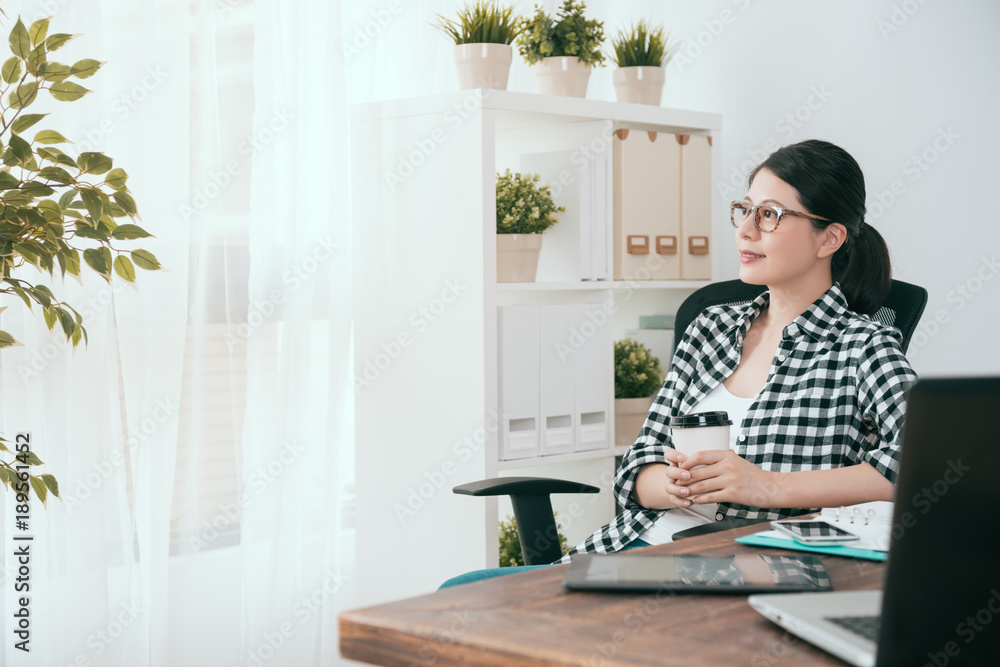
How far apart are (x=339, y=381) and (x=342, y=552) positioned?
484 millimetres

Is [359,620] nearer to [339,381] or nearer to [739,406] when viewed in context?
[739,406]

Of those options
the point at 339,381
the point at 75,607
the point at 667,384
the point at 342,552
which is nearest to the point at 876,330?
the point at 667,384

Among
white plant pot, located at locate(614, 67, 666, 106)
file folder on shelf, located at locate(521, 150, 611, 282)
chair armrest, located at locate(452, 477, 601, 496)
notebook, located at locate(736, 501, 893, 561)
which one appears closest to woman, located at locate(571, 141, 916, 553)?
chair armrest, located at locate(452, 477, 601, 496)

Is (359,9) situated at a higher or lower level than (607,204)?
higher

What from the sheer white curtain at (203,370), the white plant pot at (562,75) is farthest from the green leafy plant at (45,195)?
the white plant pot at (562,75)

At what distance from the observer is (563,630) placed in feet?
2.85

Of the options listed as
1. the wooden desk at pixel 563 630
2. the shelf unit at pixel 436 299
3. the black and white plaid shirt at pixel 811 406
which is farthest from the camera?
the shelf unit at pixel 436 299

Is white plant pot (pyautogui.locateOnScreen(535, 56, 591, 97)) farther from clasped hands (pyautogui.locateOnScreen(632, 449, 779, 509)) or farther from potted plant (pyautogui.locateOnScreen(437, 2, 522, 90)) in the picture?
clasped hands (pyautogui.locateOnScreen(632, 449, 779, 509))

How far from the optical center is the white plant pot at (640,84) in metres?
2.87

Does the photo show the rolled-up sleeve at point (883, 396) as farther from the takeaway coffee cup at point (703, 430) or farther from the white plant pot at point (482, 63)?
the white plant pot at point (482, 63)

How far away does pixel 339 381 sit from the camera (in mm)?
2650

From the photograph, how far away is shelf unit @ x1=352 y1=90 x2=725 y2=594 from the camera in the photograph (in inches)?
95.3

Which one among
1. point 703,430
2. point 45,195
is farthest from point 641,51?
point 45,195

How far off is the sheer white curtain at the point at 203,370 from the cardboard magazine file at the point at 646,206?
0.73 metres
